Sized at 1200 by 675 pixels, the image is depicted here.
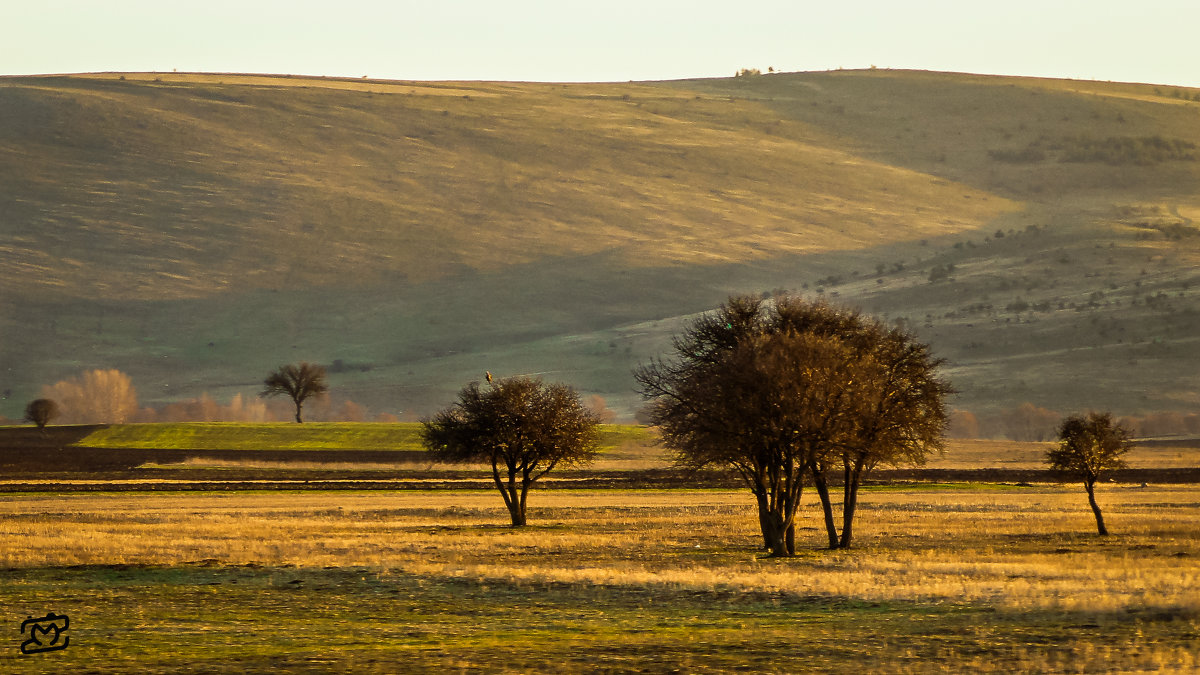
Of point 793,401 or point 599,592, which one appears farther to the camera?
point 793,401

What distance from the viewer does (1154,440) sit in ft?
450

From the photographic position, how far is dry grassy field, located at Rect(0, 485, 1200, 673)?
78.8 feet

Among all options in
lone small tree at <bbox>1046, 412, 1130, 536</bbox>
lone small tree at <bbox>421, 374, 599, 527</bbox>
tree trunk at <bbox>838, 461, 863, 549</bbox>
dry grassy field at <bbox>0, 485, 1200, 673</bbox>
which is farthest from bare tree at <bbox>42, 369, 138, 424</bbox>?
tree trunk at <bbox>838, 461, 863, 549</bbox>

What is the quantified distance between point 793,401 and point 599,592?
11.6m

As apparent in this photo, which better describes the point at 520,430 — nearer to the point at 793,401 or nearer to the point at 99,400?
the point at 793,401

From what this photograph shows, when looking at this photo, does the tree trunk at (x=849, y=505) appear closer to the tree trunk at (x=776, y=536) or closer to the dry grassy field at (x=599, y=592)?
the dry grassy field at (x=599, y=592)

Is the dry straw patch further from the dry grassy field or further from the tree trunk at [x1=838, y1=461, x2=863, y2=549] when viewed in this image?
the tree trunk at [x1=838, y1=461, x2=863, y2=549]

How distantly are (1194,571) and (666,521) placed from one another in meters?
28.7

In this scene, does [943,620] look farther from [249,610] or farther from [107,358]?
[107,358]

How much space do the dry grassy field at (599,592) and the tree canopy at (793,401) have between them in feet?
9.69

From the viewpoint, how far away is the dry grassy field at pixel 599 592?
78.8 ft

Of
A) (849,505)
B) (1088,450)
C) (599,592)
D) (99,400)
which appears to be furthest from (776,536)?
(99,400)

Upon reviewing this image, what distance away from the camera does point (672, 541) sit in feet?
171

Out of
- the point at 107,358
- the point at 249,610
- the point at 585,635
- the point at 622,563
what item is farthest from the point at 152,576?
the point at 107,358
